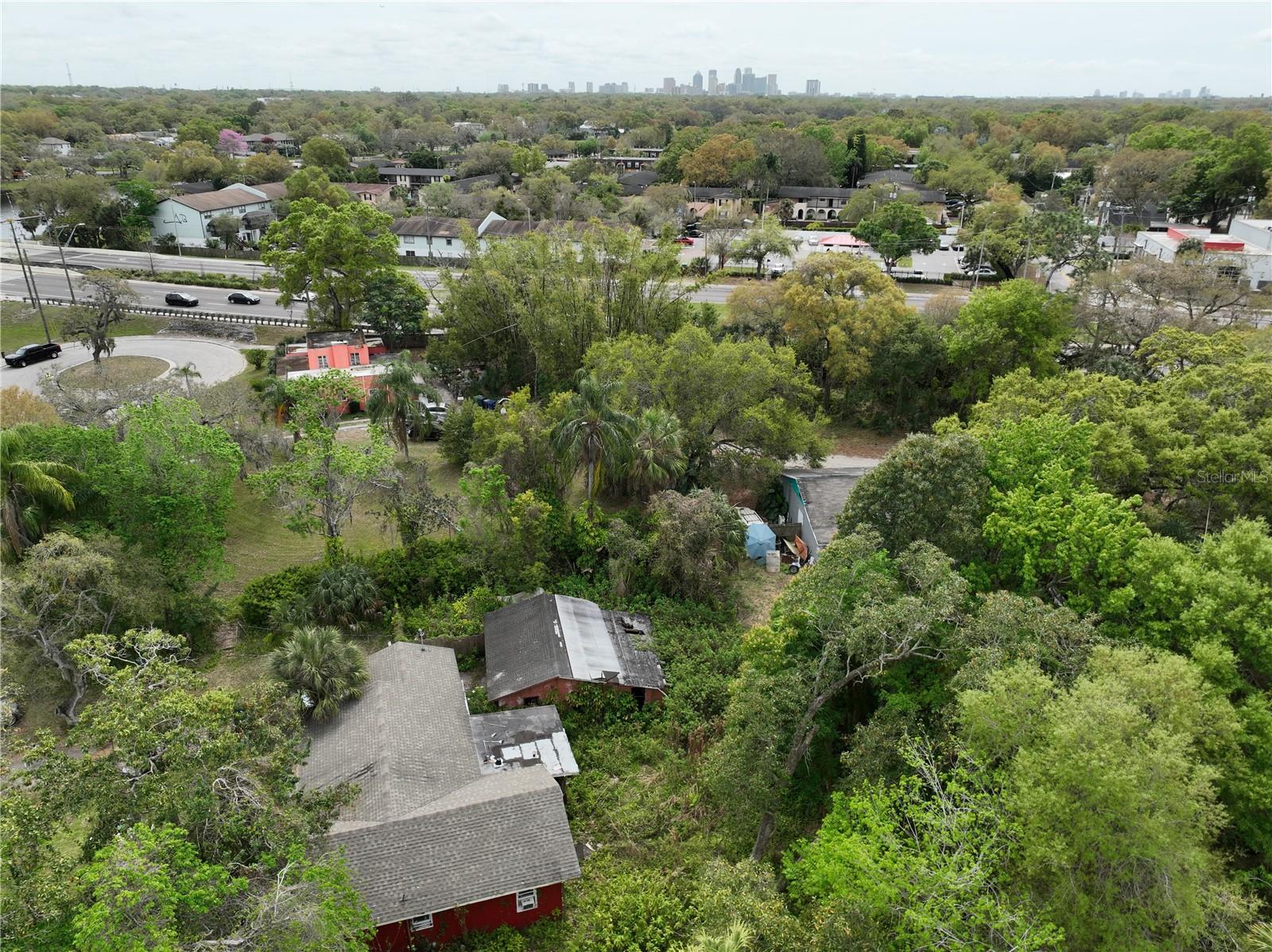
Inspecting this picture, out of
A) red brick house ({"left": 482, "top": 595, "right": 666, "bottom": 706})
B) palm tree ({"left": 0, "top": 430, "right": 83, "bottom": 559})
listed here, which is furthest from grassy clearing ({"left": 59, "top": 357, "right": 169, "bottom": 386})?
red brick house ({"left": 482, "top": 595, "right": 666, "bottom": 706})

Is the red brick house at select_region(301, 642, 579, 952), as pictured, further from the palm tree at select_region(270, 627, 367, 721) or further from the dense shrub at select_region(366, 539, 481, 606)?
the dense shrub at select_region(366, 539, 481, 606)

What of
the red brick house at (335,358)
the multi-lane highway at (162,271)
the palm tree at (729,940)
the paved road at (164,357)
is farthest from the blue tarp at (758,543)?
the paved road at (164,357)

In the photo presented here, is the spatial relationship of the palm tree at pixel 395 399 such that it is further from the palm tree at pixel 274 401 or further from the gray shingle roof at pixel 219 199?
the gray shingle roof at pixel 219 199

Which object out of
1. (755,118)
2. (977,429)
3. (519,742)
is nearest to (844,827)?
(519,742)

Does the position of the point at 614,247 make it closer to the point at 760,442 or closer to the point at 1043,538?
the point at 760,442

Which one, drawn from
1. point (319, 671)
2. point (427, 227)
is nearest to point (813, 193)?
point (427, 227)

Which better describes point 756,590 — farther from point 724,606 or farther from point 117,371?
point 117,371
